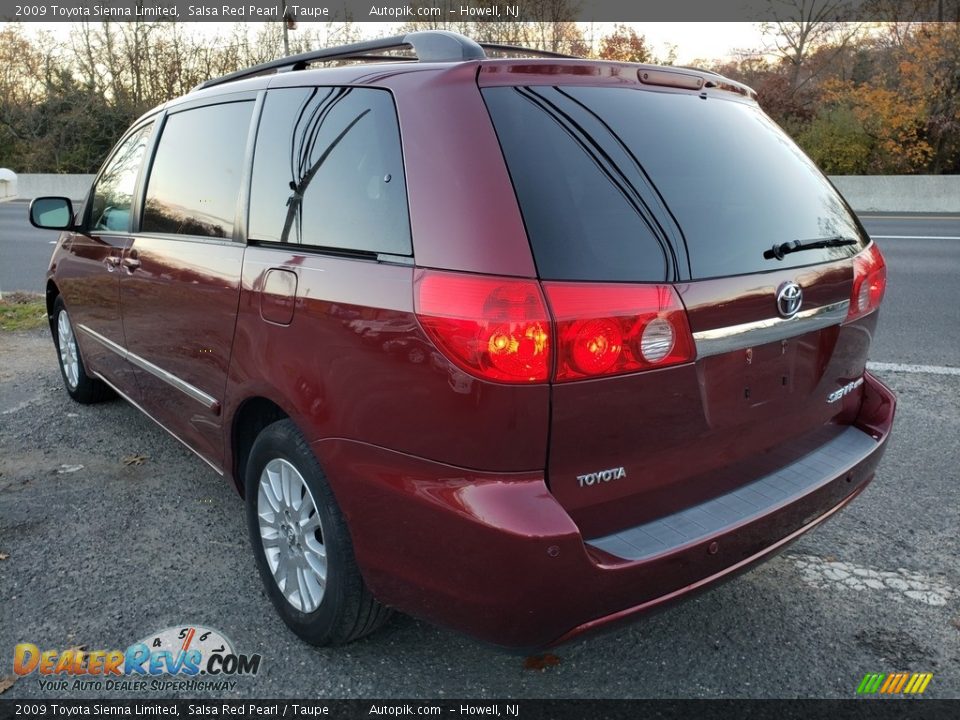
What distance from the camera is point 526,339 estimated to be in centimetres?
182

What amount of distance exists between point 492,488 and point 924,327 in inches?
247

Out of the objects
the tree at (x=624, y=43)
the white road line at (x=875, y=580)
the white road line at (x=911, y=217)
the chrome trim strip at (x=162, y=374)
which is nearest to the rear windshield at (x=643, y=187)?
the white road line at (x=875, y=580)

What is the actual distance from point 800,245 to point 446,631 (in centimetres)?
159

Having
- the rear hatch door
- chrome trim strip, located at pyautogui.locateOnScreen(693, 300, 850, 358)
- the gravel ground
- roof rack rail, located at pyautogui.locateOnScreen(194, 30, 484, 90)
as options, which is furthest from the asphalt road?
roof rack rail, located at pyautogui.locateOnScreen(194, 30, 484, 90)

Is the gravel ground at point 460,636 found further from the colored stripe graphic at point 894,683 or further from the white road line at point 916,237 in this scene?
the white road line at point 916,237

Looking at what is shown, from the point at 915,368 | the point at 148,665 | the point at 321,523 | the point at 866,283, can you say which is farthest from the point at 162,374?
the point at 915,368

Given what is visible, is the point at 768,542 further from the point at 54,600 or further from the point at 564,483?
the point at 54,600

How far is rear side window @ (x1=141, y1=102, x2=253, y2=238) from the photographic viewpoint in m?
2.90

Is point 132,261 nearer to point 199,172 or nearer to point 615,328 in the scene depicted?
point 199,172

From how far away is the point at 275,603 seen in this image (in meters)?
2.68

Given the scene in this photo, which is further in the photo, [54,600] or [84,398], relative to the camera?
[84,398]

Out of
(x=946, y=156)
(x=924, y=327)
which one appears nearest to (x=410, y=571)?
(x=924, y=327)

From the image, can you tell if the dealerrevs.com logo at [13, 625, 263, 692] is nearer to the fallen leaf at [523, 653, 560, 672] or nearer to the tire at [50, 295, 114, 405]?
the fallen leaf at [523, 653, 560, 672]

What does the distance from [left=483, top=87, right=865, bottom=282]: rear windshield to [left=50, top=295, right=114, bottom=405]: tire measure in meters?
3.78
